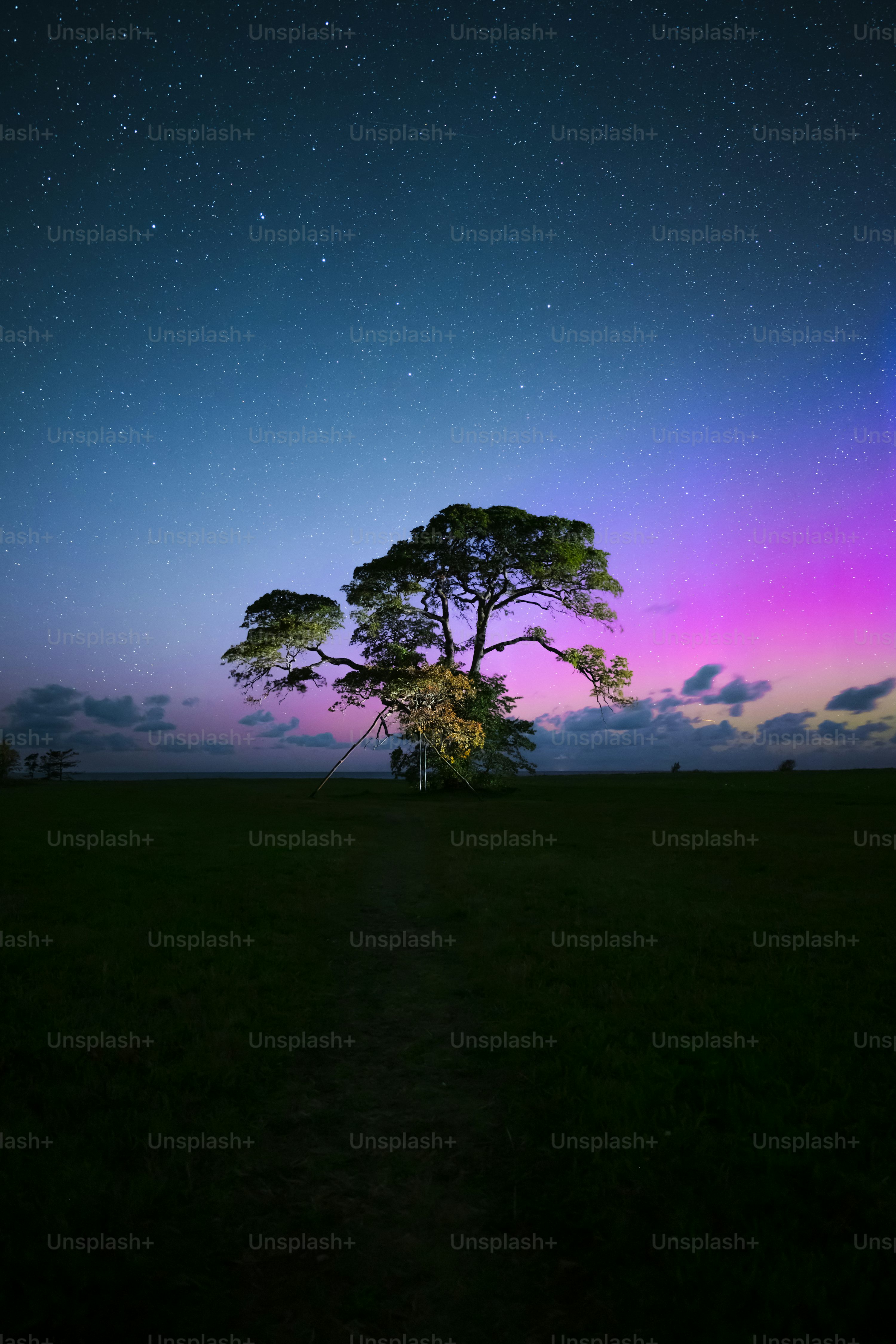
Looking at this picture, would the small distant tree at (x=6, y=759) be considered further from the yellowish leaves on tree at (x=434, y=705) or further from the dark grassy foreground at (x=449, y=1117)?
the dark grassy foreground at (x=449, y=1117)

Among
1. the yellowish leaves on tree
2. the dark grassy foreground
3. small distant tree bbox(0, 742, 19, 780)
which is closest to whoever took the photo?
the dark grassy foreground

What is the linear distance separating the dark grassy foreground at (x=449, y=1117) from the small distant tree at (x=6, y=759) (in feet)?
182

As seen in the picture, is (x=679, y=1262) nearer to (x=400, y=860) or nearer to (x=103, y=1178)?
(x=103, y=1178)

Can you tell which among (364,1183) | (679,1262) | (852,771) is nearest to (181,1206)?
(364,1183)

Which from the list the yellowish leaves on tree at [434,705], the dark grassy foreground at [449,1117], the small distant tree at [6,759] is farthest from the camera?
the small distant tree at [6,759]

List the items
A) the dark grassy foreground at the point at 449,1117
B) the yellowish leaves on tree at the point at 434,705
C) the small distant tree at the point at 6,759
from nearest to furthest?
the dark grassy foreground at the point at 449,1117
the yellowish leaves on tree at the point at 434,705
the small distant tree at the point at 6,759

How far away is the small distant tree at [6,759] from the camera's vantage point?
58844 mm

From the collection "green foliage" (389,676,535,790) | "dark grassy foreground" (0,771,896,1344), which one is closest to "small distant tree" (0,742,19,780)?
"green foliage" (389,676,535,790)

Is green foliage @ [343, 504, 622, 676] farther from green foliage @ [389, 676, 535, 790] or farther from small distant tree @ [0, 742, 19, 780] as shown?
small distant tree @ [0, 742, 19, 780]

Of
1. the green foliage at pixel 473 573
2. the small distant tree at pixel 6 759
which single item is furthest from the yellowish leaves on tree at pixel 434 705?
the small distant tree at pixel 6 759

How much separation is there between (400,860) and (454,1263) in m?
15.1

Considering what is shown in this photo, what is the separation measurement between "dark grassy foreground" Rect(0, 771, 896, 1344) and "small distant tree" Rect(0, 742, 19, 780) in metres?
55.5

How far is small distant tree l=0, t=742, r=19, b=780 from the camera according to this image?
58.8 meters

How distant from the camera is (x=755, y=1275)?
3.90 m
